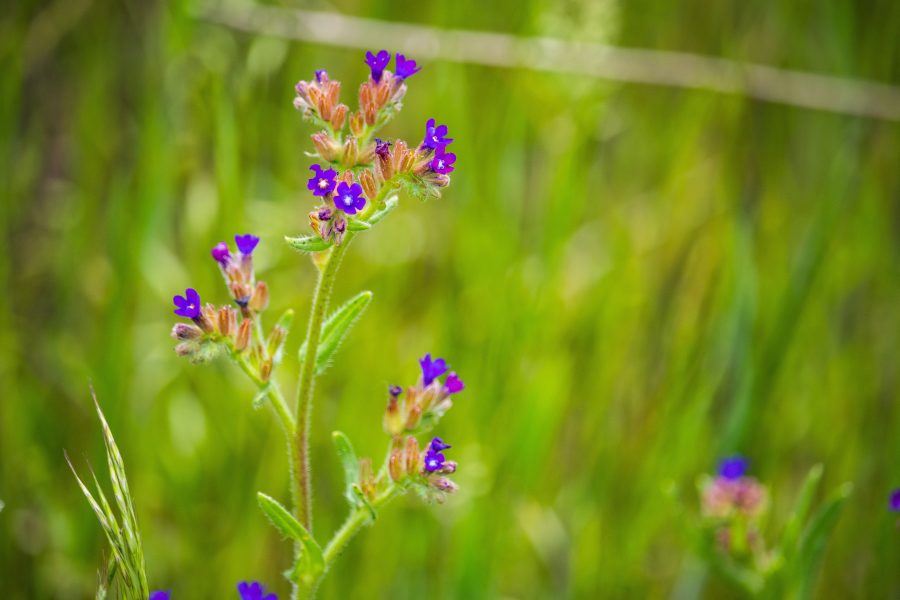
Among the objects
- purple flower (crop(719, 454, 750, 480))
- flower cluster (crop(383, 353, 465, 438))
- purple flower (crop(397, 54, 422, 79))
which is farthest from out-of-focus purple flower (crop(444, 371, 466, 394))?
purple flower (crop(719, 454, 750, 480))

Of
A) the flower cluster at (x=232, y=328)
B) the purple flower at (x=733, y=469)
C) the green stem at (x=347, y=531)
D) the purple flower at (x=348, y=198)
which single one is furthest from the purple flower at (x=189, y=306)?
the purple flower at (x=733, y=469)

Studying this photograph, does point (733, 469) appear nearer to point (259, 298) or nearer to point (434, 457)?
point (434, 457)

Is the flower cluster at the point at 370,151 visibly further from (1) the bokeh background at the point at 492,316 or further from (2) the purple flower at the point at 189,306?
(1) the bokeh background at the point at 492,316

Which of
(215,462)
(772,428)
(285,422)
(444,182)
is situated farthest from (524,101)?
(285,422)

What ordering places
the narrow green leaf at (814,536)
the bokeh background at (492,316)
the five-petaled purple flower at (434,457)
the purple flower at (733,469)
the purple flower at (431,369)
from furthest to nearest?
the bokeh background at (492,316) → the purple flower at (733,469) → the narrow green leaf at (814,536) → the purple flower at (431,369) → the five-petaled purple flower at (434,457)

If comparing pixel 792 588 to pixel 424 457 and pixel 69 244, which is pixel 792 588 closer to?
pixel 424 457

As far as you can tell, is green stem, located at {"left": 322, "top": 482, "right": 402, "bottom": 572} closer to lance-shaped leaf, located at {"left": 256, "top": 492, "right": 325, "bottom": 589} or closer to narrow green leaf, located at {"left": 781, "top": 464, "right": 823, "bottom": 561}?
lance-shaped leaf, located at {"left": 256, "top": 492, "right": 325, "bottom": 589}
